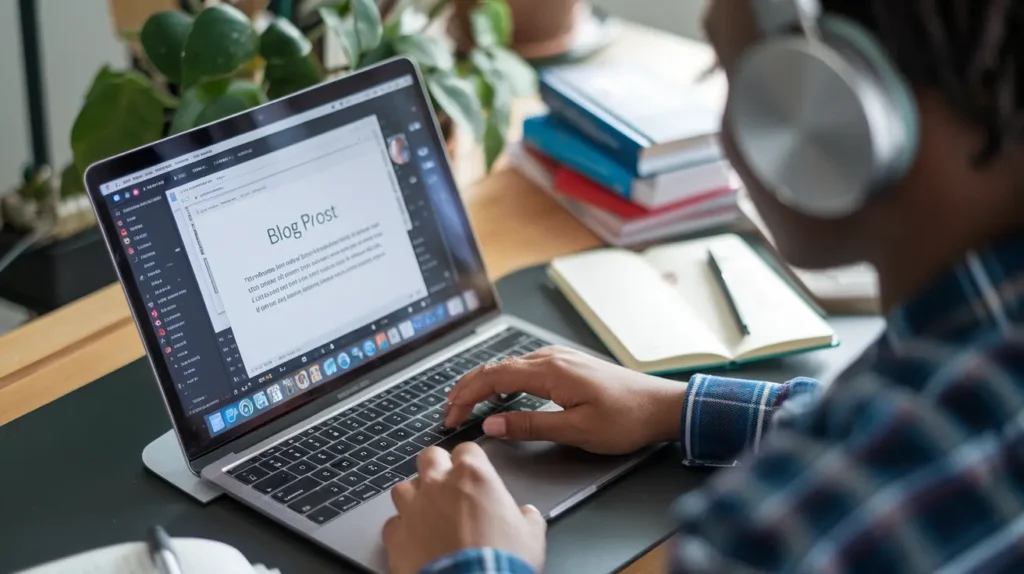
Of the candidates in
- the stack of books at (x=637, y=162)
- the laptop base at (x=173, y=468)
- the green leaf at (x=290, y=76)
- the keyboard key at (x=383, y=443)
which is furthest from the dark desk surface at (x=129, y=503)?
the stack of books at (x=637, y=162)

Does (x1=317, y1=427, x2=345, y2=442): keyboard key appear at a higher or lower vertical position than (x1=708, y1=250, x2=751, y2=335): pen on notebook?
higher

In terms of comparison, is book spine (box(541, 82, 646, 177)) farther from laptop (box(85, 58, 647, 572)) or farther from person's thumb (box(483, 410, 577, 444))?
person's thumb (box(483, 410, 577, 444))

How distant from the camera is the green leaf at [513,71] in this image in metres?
1.44

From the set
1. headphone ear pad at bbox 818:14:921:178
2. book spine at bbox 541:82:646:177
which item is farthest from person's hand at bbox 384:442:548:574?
book spine at bbox 541:82:646:177

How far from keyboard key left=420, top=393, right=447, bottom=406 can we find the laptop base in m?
0.20

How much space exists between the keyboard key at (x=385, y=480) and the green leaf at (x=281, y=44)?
487 millimetres

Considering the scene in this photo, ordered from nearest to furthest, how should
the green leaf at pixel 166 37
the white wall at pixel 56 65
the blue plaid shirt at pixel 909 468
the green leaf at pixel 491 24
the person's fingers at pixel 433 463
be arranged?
the blue plaid shirt at pixel 909 468 → the person's fingers at pixel 433 463 → the green leaf at pixel 166 37 → the green leaf at pixel 491 24 → the white wall at pixel 56 65

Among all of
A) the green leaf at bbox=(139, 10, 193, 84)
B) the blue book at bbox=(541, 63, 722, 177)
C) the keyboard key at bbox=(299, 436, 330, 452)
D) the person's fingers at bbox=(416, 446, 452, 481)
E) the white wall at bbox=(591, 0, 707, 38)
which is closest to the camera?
the person's fingers at bbox=(416, 446, 452, 481)

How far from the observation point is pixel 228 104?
1.16 metres

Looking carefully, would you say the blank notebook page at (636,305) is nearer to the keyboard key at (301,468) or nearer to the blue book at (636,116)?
the blue book at (636,116)

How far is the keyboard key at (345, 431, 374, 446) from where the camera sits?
3.23 feet

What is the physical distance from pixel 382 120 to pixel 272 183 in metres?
0.13

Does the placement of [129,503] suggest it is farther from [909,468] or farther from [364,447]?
[909,468]

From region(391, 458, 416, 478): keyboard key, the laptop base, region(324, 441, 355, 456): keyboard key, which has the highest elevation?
the laptop base
